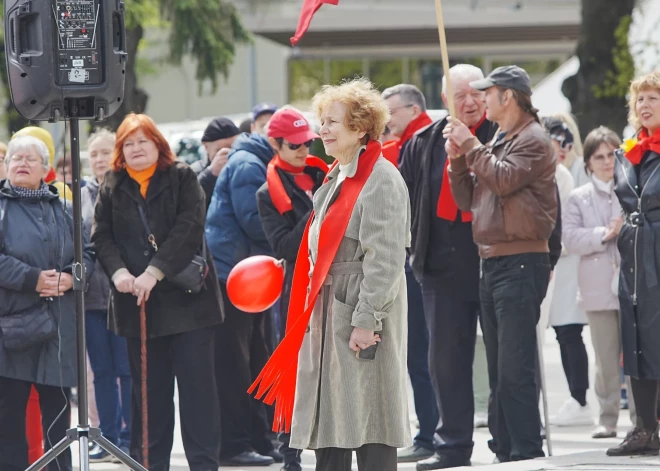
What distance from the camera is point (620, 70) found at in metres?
17.0

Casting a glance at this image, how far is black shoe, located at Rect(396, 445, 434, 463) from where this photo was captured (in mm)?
8477

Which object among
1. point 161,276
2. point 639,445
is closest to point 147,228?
point 161,276

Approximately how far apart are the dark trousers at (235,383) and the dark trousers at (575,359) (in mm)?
2564

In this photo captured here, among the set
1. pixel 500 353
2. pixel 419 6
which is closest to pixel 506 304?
pixel 500 353

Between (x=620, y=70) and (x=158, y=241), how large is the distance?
10642 millimetres

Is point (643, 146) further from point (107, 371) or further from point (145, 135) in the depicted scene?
point (107, 371)

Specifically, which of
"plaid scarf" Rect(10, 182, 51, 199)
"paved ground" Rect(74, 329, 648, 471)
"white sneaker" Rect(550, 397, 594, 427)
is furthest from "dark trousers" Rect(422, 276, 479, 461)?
"plaid scarf" Rect(10, 182, 51, 199)

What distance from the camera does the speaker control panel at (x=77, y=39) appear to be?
6695 mm

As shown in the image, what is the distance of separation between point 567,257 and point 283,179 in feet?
10.9

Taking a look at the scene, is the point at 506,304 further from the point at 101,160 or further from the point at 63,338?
the point at 101,160

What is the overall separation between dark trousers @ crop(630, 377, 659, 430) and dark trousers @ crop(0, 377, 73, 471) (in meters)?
3.32

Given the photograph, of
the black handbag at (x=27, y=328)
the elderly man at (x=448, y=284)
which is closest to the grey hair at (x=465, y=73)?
the elderly man at (x=448, y=284)

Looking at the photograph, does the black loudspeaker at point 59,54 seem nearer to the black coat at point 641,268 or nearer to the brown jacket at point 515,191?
the brown jacket at point 515,191

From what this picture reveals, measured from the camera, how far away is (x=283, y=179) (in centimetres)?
783
